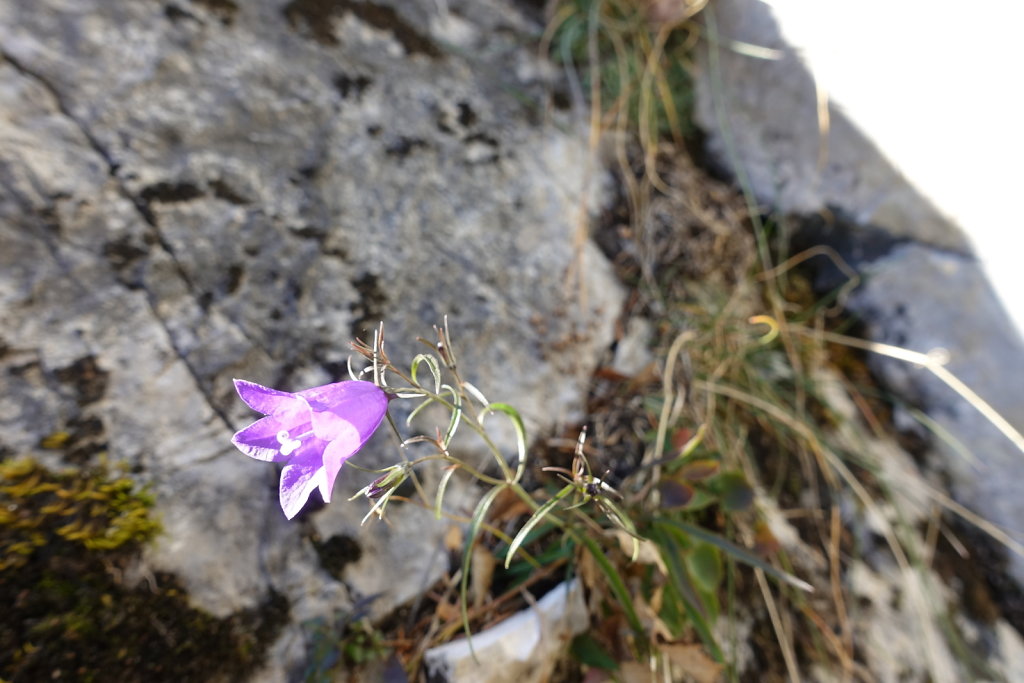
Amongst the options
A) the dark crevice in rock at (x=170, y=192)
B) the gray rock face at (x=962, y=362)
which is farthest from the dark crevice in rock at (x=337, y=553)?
the gray rock face at (x=962, y=362)

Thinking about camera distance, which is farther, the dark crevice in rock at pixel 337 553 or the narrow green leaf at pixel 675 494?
the narrow green leaf at pixel 675 494

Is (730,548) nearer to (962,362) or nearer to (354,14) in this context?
(962,362)

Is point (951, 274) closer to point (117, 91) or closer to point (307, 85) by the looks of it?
point (307, 85)

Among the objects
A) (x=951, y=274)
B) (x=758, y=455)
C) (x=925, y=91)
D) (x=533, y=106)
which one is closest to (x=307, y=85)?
(x=533, y=106)

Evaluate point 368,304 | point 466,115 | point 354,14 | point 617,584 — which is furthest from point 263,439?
point 354,14

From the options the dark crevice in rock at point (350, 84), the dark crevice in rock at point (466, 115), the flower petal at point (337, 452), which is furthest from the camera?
the dark crevice in rock at point (466, 115)

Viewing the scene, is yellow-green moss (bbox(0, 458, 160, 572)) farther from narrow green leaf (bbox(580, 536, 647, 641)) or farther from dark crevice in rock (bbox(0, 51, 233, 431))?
narrow green leaf (bbox(580, 536, 647, 641))

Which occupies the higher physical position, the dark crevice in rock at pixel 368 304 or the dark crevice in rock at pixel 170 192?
the dark crevice in rock at pixel 170 192

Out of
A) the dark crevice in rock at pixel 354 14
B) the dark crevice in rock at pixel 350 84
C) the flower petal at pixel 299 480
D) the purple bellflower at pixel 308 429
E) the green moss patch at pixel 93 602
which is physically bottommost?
the green moss patch at pixel 93 602

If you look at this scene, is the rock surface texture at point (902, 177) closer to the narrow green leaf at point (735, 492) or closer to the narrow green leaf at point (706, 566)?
the narrow green leaf at point (735, 492)
